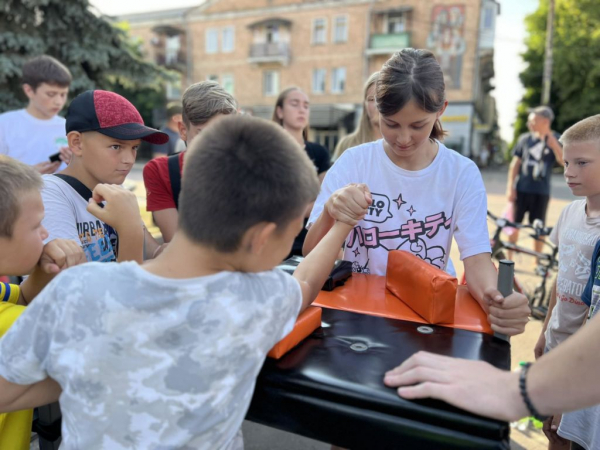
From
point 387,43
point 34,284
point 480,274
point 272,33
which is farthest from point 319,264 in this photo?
point 272,33

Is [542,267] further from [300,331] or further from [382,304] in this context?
[300,331]

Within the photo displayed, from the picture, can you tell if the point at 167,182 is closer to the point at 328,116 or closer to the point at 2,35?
the point at 2,35

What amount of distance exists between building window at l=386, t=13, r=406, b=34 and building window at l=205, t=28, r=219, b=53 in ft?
37.3

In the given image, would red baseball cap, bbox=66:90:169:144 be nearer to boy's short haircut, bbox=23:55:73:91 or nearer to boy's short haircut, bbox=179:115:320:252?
boy's short haircut, bbox=179:115:320:252

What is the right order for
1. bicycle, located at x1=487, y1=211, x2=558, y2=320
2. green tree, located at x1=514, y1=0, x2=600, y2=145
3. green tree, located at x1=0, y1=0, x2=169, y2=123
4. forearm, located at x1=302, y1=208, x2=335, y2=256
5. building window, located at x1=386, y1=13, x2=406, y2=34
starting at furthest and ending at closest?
building window, located at x1=386, y1=13, x2=406, y2=34
green tree, located at x1=514, y1=0, x2=600, y2=145
green tree, located at x1=0, y1=0, x2=169, y2=123
bicycle, located at x1=487, y1=211, x2=558, y2=320
forearm, located at x1=302, y1=208, x2=335, y2=256

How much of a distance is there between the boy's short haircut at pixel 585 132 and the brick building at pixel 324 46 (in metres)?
23.0

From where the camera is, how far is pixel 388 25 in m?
26.2

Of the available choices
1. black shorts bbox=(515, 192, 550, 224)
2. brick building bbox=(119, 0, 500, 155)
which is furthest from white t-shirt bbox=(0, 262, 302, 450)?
brick building bbox=(119, 0, 500, 155)

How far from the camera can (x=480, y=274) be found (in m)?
1.59

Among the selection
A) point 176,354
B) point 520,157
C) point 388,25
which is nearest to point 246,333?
point 176,354

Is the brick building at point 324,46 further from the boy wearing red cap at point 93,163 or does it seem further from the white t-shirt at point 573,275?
the boy wearing red cap at point 93,163

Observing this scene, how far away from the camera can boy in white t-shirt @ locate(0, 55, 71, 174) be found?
342cm

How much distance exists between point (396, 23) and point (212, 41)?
1217 centimetres

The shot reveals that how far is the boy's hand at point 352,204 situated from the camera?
1396mm
